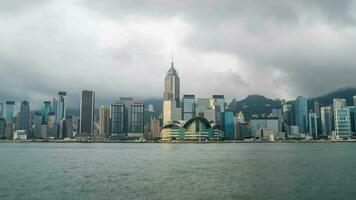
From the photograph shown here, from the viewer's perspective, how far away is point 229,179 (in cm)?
6500

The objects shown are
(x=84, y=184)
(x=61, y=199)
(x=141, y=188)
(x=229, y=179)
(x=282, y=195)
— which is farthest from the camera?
(x=229, y=179)

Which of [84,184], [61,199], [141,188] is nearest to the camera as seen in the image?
[61,199]

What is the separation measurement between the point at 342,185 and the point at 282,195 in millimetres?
13920

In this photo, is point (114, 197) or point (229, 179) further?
point (229, 179)

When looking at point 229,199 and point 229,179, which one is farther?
point 229,179

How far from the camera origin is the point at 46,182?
61375 mm

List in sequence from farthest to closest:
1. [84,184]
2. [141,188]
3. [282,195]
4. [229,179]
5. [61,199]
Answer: [229,179]
[84,184]
[141,188]
[282,195]
[61,199]

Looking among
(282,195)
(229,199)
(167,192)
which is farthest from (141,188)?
(282,195)

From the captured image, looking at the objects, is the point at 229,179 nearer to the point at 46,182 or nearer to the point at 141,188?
the point at 141,188

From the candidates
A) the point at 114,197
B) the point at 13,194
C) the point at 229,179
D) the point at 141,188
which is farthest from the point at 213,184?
the point at 13,194

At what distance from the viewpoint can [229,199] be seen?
1863 inches

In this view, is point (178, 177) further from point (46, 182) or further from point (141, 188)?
point (46, 182)

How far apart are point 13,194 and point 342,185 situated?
149ft

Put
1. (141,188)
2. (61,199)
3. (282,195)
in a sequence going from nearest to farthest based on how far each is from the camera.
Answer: (61,199) < (282,195) < (141,188)
